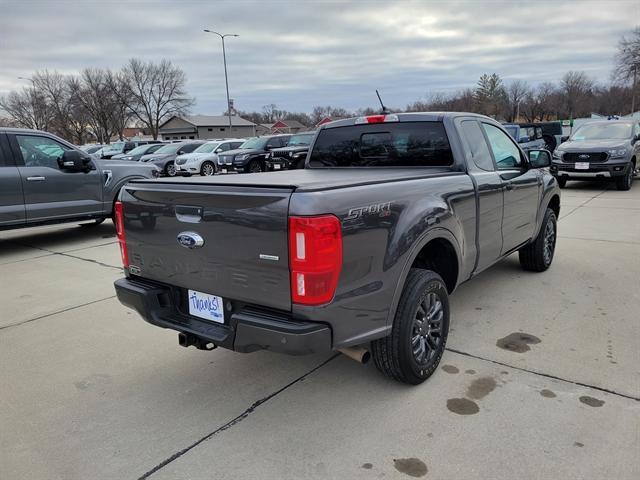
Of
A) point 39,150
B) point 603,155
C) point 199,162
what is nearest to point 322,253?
point 39,150

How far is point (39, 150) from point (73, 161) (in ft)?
1.66

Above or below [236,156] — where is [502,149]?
above

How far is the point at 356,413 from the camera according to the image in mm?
2895

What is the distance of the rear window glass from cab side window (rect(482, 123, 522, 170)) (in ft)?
2.41

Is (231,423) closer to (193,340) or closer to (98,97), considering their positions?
(193,340)

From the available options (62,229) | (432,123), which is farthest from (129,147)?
(432,123)

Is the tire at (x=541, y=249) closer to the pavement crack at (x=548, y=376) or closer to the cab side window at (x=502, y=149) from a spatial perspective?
the cab side window at (x=502, y=149)

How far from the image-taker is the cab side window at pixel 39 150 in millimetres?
7441

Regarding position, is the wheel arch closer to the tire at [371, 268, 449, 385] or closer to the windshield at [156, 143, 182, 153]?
the tire at [371, 268, 449, 385]

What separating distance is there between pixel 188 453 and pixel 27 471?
82 cm

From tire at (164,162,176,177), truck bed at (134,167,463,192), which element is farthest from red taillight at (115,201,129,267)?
tire at (164,162,176,177)

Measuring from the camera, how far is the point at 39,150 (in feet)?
25.1

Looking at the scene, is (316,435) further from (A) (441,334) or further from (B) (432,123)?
(B) (432,123)

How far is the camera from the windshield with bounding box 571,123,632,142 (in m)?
13.0
